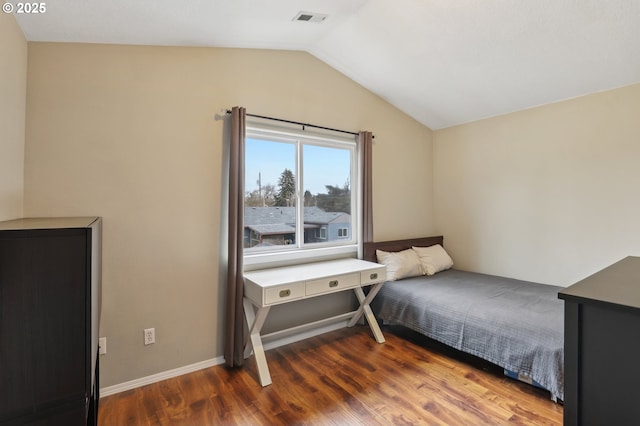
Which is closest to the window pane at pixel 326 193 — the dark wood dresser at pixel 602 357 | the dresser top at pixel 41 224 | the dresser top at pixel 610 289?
the dresser top at pixel 41 224

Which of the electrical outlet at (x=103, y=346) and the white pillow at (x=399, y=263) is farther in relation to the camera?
the white pillow at (x=399, y=263)

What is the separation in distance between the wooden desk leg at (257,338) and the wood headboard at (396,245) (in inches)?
52.2

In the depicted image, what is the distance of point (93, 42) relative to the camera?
2.02 m

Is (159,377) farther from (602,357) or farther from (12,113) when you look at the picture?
(602,357)

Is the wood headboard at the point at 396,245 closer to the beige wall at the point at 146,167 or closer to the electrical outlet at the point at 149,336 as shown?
the beige wall at the point at 146,167

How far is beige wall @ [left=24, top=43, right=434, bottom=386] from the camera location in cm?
195

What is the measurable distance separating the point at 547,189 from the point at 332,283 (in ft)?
7.65

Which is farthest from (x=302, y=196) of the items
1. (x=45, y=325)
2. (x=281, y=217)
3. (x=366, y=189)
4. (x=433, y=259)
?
(x=45, y=325)

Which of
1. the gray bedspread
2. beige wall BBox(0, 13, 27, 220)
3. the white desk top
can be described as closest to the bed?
the gray bedspread

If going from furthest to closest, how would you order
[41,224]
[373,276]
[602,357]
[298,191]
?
[298,191]
[373,276]
[41,224]
[602,357]

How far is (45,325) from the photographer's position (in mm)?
1119

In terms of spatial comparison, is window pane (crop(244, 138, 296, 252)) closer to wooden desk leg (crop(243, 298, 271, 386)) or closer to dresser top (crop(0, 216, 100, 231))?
wooden desk leg (crop(243, 298, 271, 386))

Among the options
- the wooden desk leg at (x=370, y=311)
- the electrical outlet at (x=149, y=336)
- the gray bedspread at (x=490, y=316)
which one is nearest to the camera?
the gray bedspread at (x=490, y=316)

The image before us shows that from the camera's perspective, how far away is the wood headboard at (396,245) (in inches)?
129
